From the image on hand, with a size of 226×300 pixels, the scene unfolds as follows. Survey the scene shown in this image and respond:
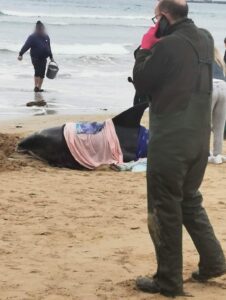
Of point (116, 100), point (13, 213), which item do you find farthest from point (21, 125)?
point (13, 213)

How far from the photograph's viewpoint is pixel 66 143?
833cm

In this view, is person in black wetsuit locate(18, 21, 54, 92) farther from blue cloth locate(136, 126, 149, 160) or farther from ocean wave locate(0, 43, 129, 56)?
ocean wave locate(0, 43, 129, 56)

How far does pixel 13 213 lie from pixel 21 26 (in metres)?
36.4

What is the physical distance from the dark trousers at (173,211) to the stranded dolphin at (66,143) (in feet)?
13.6

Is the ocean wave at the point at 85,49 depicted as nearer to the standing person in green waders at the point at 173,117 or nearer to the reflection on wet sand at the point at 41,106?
the reflection on wet sand at the point at 41,106

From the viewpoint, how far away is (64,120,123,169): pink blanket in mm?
8328

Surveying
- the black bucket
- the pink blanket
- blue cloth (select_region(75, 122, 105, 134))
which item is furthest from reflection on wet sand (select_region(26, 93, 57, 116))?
the pink blanket

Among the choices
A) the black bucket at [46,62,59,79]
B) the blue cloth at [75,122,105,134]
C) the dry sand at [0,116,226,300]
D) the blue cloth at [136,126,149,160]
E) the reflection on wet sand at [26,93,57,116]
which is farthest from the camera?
the black bucket at [46,62,59,79]

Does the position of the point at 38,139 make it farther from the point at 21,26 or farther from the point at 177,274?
the point at 21,26

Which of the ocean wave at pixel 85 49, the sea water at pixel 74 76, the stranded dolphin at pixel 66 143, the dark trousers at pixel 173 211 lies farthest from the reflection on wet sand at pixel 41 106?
the ocean wave at pixel 85 49

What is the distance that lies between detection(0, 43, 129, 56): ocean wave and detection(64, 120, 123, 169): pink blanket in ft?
60.6

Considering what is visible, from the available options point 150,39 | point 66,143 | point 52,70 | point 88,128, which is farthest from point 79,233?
point 52,70

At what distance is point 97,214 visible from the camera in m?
6.19

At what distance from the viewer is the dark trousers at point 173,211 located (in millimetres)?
4004
